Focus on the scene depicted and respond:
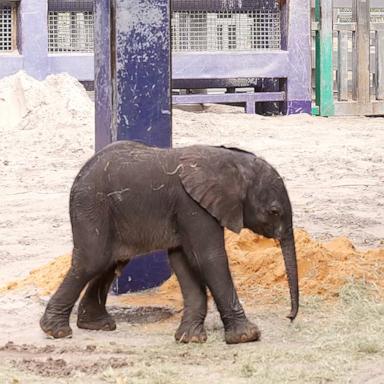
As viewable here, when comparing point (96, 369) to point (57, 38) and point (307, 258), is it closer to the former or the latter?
point (307, 258)

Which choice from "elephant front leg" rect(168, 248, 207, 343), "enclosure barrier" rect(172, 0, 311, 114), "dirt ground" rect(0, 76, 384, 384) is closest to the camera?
"dirt ground" rect(0, 76, 384, 384)

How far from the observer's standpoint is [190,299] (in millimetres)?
6086

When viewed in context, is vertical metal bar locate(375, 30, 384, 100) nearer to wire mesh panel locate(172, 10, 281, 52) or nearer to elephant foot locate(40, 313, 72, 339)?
wire mesh panel locate(172, 10, 281, 52)

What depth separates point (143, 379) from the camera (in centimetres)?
504

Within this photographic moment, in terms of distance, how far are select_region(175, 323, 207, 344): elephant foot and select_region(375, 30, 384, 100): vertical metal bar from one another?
48.8 feet

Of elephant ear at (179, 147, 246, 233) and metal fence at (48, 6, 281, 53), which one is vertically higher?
metal fence at (48, 6, 281, 53)

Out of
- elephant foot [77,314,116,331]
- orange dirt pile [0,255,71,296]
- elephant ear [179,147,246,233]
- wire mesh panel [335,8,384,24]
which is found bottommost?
elephant foot [77,314,116,331]

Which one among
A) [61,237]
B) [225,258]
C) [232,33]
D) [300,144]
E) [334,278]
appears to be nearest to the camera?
[225,258]

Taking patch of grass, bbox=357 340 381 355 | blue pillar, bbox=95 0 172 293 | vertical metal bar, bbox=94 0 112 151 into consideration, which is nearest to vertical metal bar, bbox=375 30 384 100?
vertical metal bar, bbox=94 0 112 151

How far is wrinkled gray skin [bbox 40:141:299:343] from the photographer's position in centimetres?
589

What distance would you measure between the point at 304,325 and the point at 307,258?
1022mm

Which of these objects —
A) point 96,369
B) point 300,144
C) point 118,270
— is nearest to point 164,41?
point 118,270

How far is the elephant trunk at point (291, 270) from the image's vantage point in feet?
19.7

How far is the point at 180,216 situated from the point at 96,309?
780 millimetres
